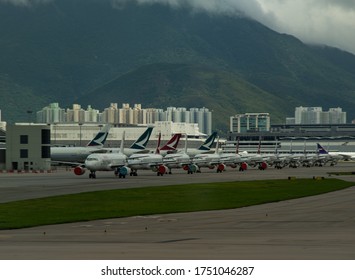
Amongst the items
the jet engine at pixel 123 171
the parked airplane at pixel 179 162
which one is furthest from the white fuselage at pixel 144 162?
the jet engine at pixel 123 171

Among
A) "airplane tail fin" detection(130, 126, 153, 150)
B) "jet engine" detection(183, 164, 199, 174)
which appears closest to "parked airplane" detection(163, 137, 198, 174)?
"jet engine" detection(183, 164, 199, 174)

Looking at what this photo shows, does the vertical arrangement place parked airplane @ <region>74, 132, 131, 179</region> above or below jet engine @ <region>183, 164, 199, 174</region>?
above

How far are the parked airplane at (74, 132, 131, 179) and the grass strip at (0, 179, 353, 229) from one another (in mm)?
34779

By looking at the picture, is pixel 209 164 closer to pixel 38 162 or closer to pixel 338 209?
pixel 38 162

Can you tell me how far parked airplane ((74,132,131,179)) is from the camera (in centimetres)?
14075

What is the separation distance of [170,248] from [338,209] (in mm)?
29613

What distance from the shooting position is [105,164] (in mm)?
143250

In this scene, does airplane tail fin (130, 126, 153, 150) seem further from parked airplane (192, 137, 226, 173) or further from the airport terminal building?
the airport terminal building

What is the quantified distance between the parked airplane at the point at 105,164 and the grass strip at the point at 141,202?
34779mm

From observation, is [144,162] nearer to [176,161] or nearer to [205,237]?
[176,161]

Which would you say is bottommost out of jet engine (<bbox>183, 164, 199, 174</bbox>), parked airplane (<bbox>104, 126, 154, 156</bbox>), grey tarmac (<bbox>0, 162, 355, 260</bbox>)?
jet engine (<bbox>183, 164, 199, 174</bbox>)

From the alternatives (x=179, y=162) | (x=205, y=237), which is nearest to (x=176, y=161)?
(x=179, y=162)

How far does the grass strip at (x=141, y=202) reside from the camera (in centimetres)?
6638
